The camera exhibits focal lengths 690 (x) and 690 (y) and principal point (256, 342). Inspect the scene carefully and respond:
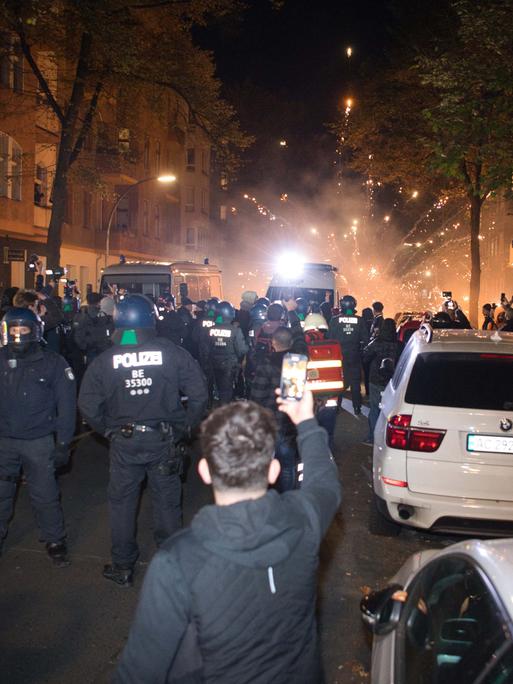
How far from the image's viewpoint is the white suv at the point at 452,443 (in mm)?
5070

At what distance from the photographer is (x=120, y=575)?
5062 millimetres

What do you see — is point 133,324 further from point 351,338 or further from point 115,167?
point 115,167

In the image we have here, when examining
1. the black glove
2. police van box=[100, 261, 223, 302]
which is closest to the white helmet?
the black glove

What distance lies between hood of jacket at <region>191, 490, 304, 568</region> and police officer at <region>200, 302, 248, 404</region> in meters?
8.84

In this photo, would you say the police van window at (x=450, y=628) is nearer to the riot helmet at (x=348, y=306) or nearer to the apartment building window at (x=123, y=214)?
the riot helmet at (x=348, y=306)

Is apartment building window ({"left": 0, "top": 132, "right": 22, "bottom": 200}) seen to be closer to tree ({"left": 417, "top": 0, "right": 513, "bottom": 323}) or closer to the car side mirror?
tree ({"left": 417, "top": 0, "right": 513, "bottom": 323})

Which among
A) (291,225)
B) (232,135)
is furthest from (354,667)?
(291,225)

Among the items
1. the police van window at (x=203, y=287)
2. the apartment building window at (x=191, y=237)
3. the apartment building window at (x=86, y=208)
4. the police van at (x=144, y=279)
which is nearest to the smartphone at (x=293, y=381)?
the police van at (x=144, y=279)

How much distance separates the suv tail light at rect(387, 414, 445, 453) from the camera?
5.17 meters

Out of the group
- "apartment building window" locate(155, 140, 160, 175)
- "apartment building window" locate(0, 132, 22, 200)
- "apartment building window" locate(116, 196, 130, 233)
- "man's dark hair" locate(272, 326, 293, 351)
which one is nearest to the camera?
"man's dark hair" locate(272, 326, 293, 351)

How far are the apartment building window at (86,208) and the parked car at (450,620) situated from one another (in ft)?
104

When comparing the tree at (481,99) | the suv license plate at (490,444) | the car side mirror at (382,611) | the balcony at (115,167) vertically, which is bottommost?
the car side mirror at (382,611)

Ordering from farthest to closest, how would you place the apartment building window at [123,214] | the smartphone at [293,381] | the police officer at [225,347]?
1. the apartment building window at [123,214]
2. the police officer at [225,347]
3. the smartphone at [293,381]

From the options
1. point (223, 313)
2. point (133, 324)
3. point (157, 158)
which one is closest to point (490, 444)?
point (133, 324)
